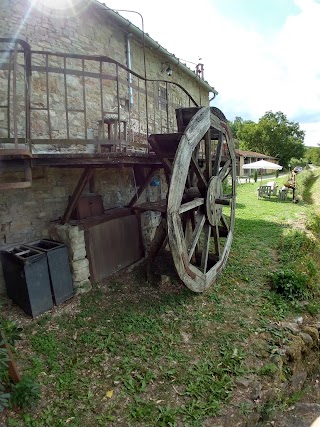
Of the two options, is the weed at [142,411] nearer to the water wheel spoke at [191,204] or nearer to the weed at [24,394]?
the weed at [24,394]

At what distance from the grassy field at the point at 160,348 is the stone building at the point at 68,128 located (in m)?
0.84

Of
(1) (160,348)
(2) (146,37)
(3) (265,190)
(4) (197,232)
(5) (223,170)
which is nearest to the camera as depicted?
(1) (160,348)

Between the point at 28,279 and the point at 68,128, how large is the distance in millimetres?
1971

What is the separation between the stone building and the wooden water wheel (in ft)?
1.31

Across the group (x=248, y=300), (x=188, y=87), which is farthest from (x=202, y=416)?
(x=188, y=87)

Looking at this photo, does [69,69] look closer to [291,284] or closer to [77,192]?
[77,192]

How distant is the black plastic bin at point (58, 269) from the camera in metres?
3.84

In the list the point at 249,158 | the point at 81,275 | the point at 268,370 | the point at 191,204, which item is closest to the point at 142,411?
the point at 268,370

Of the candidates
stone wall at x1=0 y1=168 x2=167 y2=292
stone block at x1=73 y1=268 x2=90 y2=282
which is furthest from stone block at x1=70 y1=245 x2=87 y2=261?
stone block at x1=73 y1=268 x2=90 y2=282

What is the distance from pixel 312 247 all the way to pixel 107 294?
16.7 feet

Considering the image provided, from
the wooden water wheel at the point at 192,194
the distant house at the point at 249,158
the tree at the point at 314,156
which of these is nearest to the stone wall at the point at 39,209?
the wooden water wheel at the point at 192,194

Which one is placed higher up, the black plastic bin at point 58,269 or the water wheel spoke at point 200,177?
the water wheel spoke at point 200,177

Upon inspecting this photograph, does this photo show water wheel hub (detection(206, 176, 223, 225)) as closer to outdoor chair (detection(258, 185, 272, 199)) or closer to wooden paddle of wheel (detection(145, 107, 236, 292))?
wooden paddle of wheel (detection(145, 107, 236, 292))

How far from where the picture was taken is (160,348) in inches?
127
